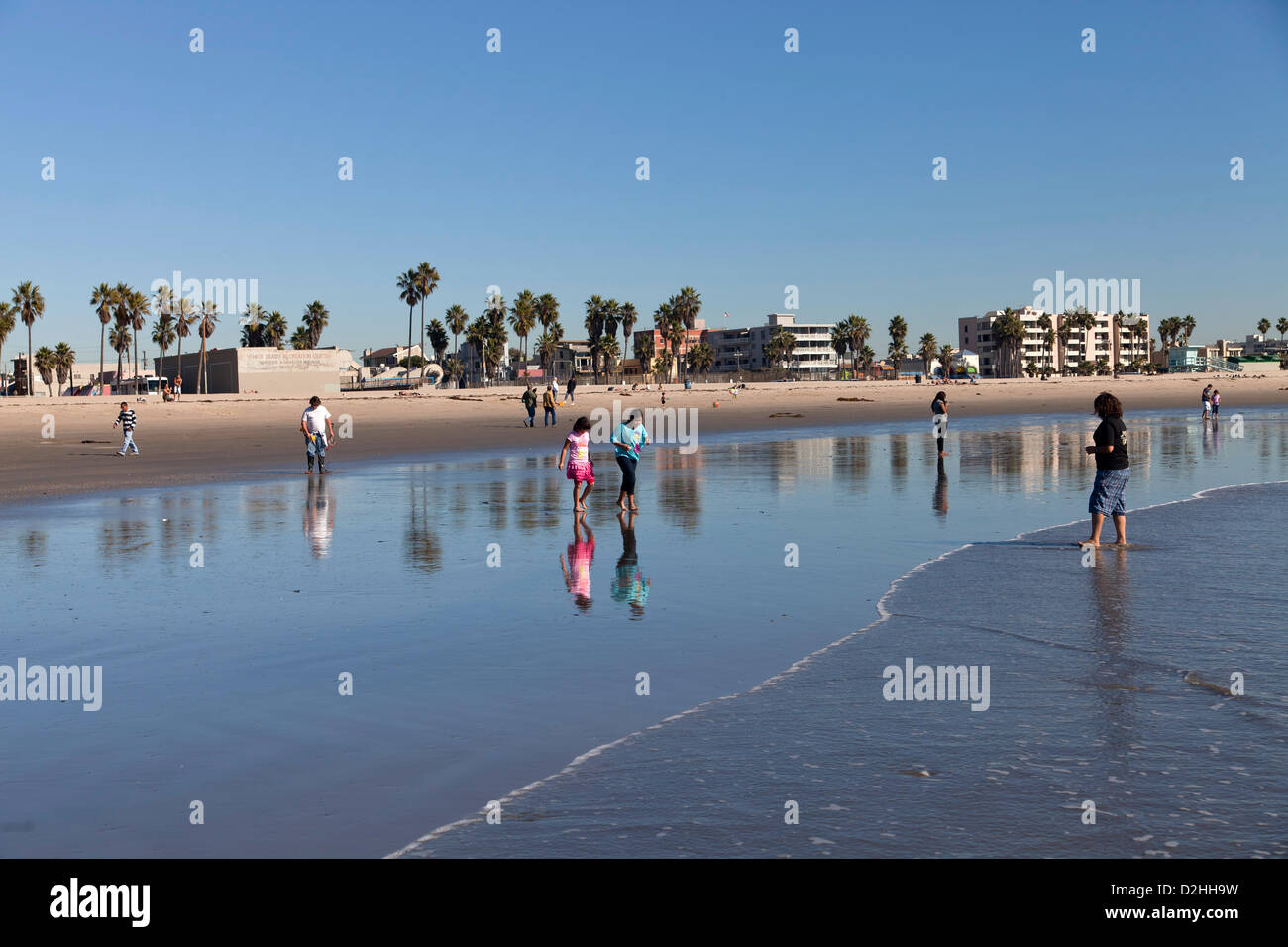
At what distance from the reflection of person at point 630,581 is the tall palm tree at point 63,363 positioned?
127816 mm

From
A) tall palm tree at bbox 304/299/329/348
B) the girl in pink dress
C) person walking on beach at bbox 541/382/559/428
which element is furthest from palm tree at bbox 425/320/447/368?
the girl in pink dress

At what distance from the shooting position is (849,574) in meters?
11.4

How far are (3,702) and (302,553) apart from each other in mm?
6366

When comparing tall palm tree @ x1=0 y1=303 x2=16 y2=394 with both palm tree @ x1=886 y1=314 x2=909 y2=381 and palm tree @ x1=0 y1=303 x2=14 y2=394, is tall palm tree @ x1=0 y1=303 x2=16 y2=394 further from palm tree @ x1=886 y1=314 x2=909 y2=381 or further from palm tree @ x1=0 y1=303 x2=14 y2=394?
palm tree @ x1=886 y1=314 x2=909 y2=381

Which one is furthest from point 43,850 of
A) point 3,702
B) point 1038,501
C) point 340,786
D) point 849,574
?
point 1038,501

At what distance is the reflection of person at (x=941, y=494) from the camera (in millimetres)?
17200

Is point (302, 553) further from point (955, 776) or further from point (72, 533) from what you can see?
point (955, 776)

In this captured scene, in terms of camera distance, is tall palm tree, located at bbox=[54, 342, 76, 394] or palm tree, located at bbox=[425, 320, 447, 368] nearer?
tall palm tree, located at bbox=[54, 342, 76, 394]

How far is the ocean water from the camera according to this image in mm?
4879

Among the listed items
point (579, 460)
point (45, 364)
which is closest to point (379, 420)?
point (579, 460)

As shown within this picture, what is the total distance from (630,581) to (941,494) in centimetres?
1001

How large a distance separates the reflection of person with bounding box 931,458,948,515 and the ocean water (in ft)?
2.15

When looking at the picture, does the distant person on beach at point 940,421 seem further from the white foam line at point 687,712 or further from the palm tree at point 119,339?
the palm tree at point 119,339

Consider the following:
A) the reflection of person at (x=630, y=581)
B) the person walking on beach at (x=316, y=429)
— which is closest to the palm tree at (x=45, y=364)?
the person walking on beach at (x=316, y=429)
